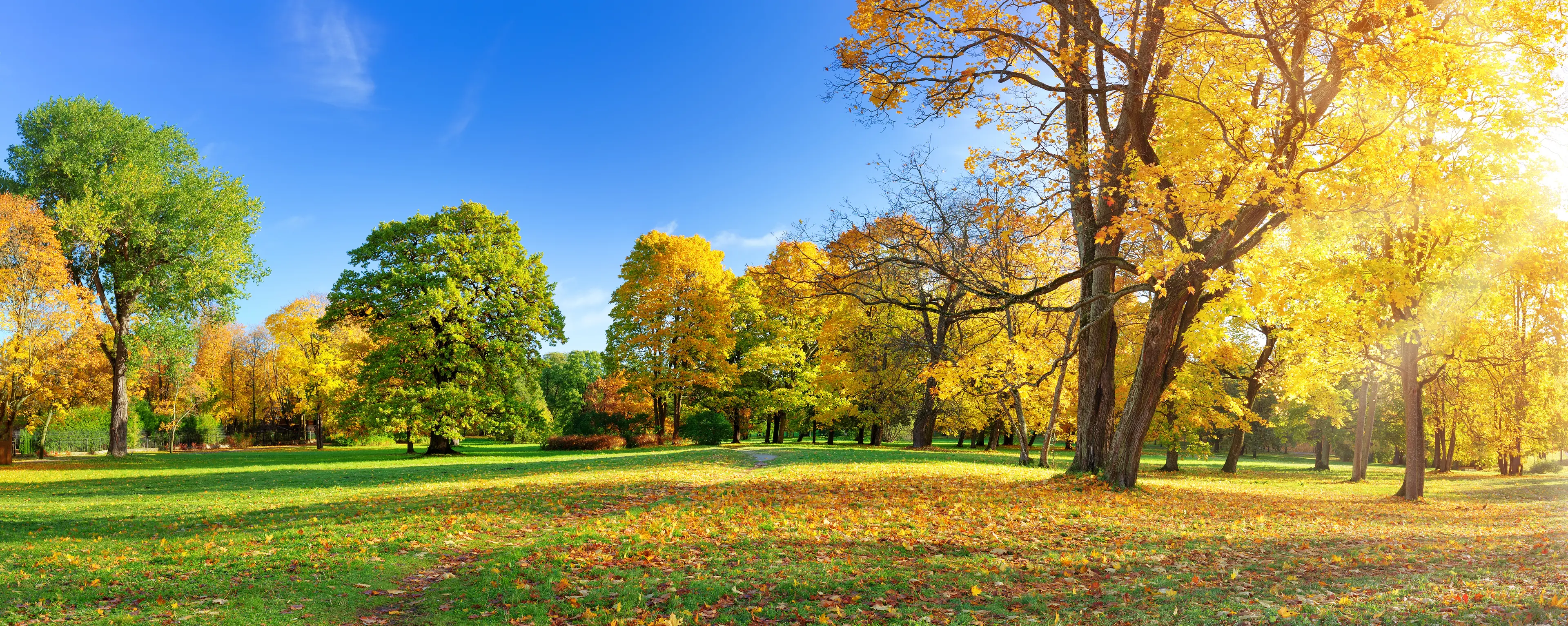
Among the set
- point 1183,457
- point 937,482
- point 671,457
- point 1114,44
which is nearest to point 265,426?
point 671,457

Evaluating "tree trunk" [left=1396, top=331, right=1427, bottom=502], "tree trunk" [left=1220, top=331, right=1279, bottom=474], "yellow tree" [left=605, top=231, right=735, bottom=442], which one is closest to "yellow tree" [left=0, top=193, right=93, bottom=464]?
"yellow tree" [left=605, top=231, right=735, bottom=442]

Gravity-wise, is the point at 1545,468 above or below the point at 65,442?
above

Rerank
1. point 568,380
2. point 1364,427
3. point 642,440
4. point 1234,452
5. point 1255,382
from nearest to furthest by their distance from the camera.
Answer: point 1364,427, point 1255,382, point 1234,452, point 642,440, point 568,380

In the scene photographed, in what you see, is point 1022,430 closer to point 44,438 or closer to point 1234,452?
point 1234,452

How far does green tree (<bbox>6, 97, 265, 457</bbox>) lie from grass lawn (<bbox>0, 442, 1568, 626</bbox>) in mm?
14855

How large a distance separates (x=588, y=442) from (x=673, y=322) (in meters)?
6.61

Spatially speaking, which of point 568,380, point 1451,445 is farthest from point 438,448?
point 1451,445

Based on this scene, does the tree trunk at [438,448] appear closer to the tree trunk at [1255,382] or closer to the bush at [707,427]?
the bush at [707,427]

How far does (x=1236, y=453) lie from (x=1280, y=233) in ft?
57.6

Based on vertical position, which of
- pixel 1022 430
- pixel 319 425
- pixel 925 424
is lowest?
pixel 319 425

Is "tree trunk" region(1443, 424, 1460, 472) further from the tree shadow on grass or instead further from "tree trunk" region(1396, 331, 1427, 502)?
the tree shadow on grass

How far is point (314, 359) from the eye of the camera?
41.5 meters

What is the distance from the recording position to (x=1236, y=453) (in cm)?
2797

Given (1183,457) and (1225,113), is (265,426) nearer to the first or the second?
(1225,113)
